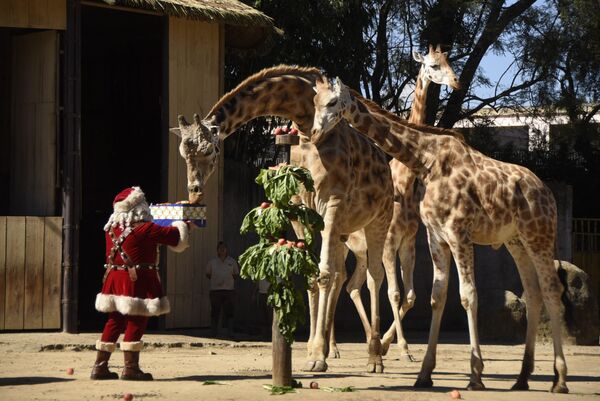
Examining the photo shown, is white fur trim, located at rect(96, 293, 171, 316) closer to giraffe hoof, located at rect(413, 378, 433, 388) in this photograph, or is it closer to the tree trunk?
the tree trunk

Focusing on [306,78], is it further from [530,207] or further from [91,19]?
[91,19]

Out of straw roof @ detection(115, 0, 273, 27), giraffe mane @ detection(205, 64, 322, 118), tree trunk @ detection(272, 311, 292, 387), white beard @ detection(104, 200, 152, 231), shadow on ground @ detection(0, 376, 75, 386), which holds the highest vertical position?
straw roof @ detection(115, 0, 273, 27)

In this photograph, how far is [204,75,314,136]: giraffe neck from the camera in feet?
39.2

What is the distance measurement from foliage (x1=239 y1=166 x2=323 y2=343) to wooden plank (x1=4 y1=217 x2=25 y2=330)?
6.83 meters

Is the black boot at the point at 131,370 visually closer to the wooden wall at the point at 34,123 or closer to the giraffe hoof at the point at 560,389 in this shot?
the giraffe hoof at the point at 560,389

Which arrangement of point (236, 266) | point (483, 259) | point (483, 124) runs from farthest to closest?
point (483, 124) → point (483, 259) → point (236, 266)

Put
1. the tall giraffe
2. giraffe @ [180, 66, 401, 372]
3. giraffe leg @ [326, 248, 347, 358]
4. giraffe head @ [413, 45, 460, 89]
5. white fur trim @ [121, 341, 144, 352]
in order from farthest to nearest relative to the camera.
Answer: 1. giraffe head @ [413, 45, 460, 89]
2. the tall giraffe
3. giraffe leg @ [326, 248, 347, 358]
4. giraffe @ [180, 66, 401, 372]
5. white fur trim @ [121, 341, 144, 352]

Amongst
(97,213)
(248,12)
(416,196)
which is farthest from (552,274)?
(97,213)

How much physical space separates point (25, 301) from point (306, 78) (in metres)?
6.17

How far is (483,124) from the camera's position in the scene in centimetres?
2700

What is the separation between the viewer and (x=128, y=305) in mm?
10992

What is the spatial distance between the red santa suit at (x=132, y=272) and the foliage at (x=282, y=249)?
3.80ft

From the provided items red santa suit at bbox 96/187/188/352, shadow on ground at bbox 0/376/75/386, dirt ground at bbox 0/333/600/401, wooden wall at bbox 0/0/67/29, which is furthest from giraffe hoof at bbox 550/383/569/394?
wooden wall at bbox 0/0/67/29

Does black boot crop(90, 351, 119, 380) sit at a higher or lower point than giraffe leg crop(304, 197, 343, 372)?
lower
